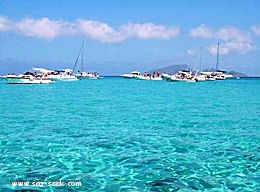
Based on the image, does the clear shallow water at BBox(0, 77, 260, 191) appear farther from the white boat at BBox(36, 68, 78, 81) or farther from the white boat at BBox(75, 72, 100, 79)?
the white boat at BBox(75, 72, 100, 79)

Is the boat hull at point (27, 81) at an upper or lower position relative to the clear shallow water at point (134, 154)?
upper

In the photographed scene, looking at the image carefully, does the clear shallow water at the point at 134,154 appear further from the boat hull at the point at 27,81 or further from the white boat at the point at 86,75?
the white boat at the point at 86,75

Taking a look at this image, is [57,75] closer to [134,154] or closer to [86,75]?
[86,75]

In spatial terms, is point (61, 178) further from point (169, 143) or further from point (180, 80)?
point (180, 80)

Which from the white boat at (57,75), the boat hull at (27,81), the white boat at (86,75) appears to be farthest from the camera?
the white boat at (86,75)

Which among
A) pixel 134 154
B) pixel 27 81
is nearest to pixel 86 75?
pixel 27 81

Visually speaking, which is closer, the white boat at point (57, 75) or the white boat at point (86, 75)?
the white boat at point (57, 75)

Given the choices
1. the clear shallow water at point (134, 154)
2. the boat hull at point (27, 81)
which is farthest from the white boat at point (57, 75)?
the clear shallow water at point (134, 154)

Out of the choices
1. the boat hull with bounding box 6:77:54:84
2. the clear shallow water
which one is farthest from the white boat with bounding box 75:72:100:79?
the clear shallow water

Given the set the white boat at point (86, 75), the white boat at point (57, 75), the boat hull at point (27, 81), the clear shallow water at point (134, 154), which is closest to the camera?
the clear shallow water at point (134, 154)

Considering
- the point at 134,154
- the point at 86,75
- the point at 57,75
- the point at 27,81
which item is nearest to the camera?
the point at 134,154

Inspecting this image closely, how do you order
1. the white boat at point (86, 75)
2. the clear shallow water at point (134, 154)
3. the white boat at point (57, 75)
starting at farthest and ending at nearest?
the white boat at point (86, 75), the white boat at point (57, 75), the clear shallow water at point (134, 154)

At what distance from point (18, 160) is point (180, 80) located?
238 ft

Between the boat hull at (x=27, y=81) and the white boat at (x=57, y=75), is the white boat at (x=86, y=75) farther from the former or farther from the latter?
the boat hull at (x=27, y=81)
